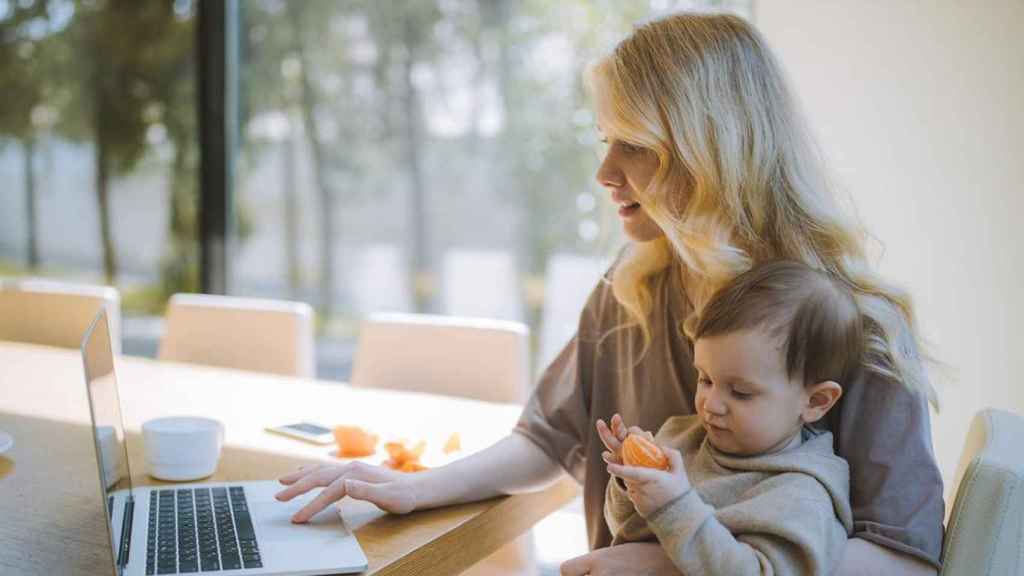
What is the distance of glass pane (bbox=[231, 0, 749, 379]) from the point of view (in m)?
3.71

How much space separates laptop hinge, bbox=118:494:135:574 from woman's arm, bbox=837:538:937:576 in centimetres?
84

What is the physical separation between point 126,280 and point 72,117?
0.77m

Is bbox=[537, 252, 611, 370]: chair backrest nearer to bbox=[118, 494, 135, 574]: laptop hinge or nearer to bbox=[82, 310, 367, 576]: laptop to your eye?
bbox=[82, 310, 367, 576]: laptop

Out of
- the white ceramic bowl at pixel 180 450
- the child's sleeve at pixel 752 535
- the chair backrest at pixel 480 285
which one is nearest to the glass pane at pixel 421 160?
the chair backrest at pixel 480 285

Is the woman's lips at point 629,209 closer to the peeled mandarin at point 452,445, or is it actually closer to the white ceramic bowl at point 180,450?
the peeled mandarin at point 452,445

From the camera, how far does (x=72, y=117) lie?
4352mm

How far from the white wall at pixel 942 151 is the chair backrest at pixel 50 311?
7.41 feet

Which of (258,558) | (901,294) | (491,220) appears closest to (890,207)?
(491,220)

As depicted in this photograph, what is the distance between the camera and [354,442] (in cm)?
168

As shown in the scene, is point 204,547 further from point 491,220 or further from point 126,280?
point 126,280

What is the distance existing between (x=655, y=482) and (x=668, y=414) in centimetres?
47

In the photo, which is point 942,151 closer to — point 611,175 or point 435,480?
point 611,175

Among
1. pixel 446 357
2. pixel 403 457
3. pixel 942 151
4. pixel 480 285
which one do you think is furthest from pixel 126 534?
pixel 480 285

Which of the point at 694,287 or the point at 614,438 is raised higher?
the point at 694,287
